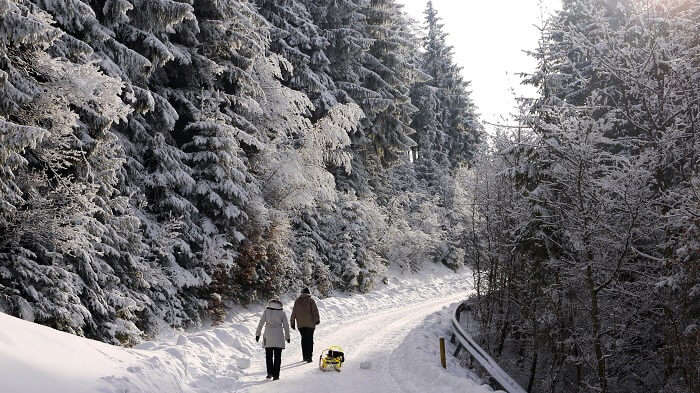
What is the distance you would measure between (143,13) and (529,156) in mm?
10760

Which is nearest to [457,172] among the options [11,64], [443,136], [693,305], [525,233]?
[443,136]

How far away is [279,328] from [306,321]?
138cm

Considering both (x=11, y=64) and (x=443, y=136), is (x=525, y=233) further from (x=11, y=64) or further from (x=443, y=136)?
(x=443, y=136)

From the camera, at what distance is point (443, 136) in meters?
49.4

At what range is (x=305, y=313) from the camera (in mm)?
11703

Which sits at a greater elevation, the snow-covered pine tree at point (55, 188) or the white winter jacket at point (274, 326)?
the snow-covered pine tree at point (55, 188)

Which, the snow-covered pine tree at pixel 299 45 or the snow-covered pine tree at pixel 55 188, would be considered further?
the snow-covered pine tree at pixel 299 45

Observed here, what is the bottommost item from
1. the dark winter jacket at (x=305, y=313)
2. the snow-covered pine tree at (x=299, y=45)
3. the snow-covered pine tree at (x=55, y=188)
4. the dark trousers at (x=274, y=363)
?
A: the dark trousers at (x=274, y=363)

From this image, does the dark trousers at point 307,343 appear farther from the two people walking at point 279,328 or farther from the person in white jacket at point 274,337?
the person in white jacket at point 274,337

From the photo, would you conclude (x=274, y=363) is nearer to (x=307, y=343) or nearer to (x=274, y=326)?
(x=274, y=326)

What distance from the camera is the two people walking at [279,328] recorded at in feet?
32.4

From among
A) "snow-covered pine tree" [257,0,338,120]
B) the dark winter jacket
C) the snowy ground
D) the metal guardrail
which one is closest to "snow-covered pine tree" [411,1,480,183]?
"snow-covered pine tree" [257,0,338,120]

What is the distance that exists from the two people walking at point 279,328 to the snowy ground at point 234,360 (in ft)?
1.16

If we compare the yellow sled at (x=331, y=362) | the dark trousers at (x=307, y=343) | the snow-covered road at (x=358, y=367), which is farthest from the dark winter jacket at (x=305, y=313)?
the yellow sled at (x=331, y=362)
